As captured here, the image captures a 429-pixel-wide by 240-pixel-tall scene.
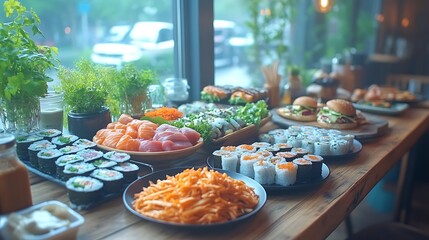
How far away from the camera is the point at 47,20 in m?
2.11

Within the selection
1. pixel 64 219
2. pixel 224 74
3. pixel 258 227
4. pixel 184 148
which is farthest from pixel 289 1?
pixel 64 219

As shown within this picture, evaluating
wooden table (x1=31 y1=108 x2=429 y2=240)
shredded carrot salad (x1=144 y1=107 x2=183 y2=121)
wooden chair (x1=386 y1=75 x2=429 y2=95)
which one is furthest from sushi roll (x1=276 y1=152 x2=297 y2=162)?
wooden chair (x1=386 y1=75 x2=429 y2=95)

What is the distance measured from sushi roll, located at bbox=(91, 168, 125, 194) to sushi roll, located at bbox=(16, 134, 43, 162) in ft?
1.24

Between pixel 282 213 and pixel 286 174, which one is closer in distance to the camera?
pixel 282 213

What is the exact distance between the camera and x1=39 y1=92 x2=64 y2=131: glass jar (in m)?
1.78

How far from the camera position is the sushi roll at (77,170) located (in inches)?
50.7

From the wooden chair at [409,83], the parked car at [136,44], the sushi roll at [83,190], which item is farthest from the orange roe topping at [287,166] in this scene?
the wooden chair at [409,83]

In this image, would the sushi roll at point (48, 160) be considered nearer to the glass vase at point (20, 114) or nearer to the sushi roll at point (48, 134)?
the sushi roll at point (48, 134)

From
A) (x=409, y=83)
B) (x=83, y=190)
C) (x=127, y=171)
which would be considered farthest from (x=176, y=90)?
(x=409, y=83)

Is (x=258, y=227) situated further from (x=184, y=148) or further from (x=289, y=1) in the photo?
(x=289, y=1)

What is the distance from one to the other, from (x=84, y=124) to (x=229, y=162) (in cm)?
67

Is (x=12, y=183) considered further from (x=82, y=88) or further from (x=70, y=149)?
(x=82, y=88)

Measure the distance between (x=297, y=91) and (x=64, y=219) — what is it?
2.34 meters

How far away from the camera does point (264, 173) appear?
1.41 metres
